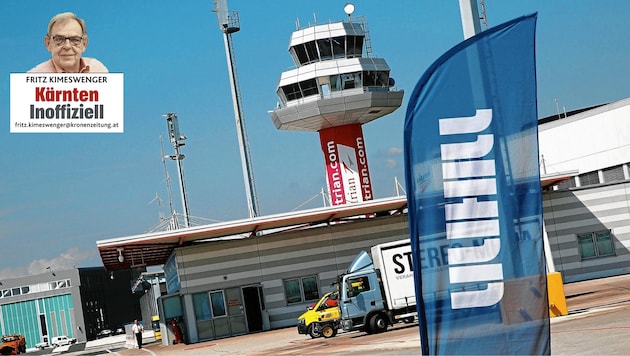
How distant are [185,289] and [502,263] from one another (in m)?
33.1

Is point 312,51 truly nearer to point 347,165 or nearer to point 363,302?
point 347,165

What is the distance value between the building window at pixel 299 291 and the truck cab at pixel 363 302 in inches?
433

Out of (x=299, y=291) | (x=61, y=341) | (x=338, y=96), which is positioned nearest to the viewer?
(x=299, y=291)

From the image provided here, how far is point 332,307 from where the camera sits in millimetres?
31594

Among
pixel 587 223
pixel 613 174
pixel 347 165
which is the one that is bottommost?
pixel 587 223

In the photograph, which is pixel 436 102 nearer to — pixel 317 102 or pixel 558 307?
pixel 558 307

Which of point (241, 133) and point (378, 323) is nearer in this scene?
point (378, 323)

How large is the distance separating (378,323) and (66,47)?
1480 centimetres

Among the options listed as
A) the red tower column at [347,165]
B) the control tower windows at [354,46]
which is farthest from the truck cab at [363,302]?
the control tower windows at [354,46]

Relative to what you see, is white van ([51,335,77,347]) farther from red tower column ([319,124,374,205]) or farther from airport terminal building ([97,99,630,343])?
airport terminal building ([97,99,630,343])

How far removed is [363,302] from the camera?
97.5ft

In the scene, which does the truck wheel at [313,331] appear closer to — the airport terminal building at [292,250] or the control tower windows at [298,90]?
the airport terminal building at [292,250]

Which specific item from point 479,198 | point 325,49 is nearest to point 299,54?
point 325,49

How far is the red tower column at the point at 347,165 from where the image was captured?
52.3 metres
